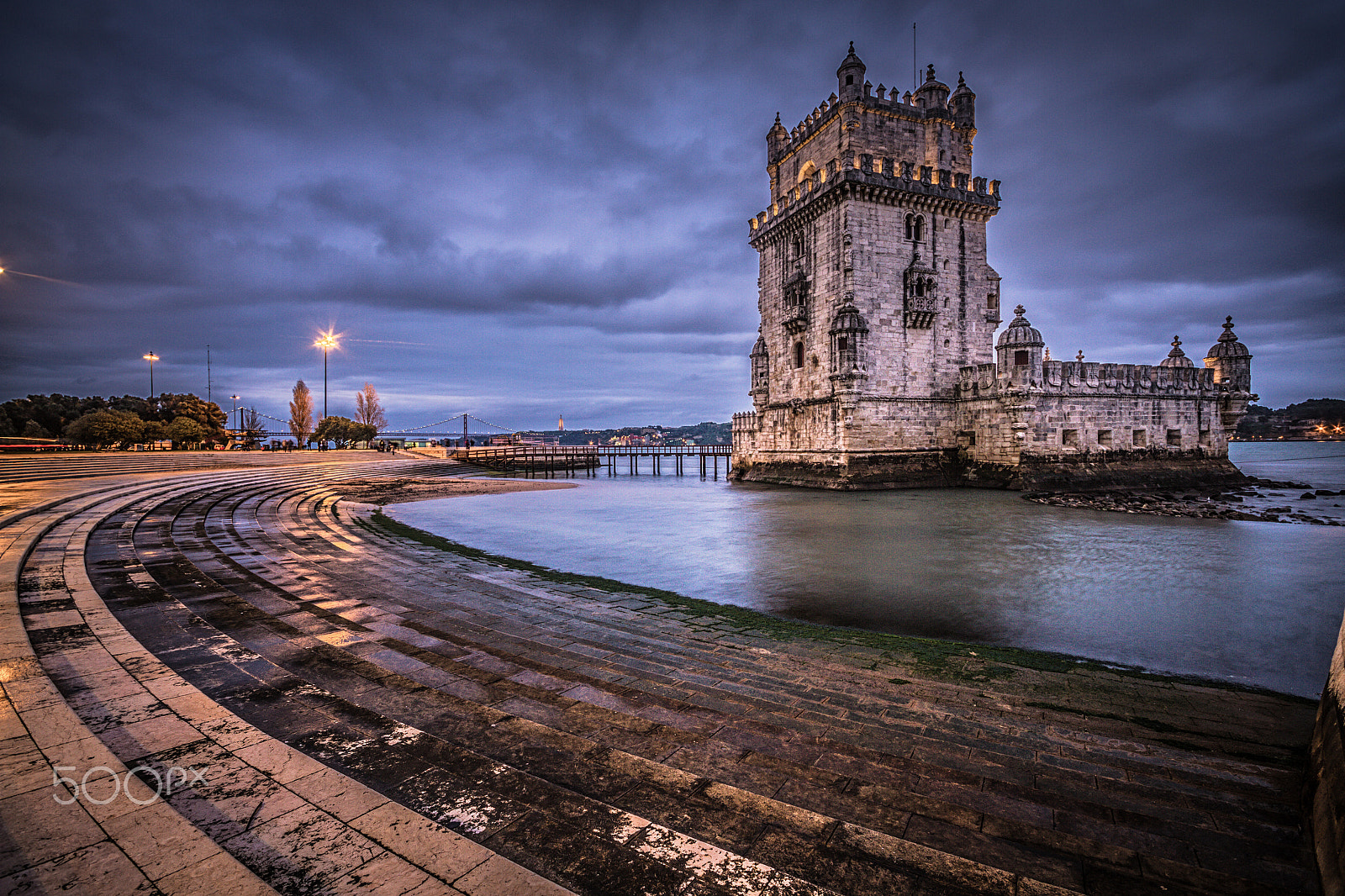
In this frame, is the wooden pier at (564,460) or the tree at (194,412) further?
the wooden pier at (564,460)

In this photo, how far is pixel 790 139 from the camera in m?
32.4

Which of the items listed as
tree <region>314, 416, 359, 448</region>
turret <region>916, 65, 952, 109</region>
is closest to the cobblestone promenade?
turret <region>916, 65, 952, 109</region>

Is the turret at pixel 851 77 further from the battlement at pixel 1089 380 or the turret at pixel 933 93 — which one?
the battlement at pixel 1089 380

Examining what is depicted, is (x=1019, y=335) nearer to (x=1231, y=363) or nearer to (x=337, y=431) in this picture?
(x=1231, y=363)

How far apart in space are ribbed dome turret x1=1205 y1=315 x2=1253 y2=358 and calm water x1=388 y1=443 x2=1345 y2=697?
19.0m

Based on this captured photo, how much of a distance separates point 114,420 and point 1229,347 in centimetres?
6202

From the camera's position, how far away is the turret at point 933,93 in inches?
1133

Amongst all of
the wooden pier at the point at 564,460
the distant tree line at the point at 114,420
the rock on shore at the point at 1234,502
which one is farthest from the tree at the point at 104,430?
the rock on shore at the point at 1234,502

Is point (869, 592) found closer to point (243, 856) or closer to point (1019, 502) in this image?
point (243, 856)

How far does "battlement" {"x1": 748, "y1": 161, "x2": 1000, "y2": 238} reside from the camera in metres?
26.6

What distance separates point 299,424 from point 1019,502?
6232 centimetres

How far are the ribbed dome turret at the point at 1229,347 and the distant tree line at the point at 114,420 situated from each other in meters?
61.5

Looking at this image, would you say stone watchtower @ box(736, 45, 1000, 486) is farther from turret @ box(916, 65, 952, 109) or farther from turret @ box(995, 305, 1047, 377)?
turret @ box(995, 305, 1047, 377)

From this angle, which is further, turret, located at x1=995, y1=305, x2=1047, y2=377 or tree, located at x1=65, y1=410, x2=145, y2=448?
tree, located at x1=65, y1=410, x2=145, y2=448
